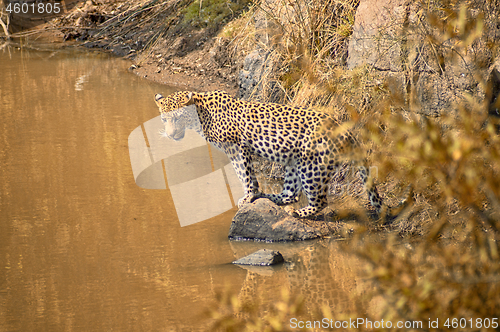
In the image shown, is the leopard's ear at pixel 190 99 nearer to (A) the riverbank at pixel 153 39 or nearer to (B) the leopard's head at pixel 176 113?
(B) the leopard's head at pixel 176 113

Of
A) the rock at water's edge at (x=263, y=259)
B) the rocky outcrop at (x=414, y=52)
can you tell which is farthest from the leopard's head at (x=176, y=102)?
the rocky outcrop at (x=414, y=52)

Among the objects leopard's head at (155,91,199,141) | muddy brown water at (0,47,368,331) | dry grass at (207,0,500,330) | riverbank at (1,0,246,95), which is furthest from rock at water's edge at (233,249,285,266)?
riverbank at (1,0,246,95)

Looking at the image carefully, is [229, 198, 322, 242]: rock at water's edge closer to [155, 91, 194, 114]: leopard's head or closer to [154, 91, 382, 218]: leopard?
[154, 91, 382, 218]: leopard

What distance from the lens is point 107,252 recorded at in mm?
4855

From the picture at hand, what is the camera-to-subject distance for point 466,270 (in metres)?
1.89

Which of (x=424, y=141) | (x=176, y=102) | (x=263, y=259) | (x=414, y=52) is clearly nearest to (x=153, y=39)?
(x=176, y=102)

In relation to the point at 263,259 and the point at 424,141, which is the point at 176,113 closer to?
the point at 263,259

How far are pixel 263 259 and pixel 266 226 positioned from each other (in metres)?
0.50

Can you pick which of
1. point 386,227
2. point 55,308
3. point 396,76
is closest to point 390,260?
point 55,308

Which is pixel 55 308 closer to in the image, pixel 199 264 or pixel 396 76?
pixel 199 264

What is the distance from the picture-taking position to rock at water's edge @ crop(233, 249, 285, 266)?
4.70 meters

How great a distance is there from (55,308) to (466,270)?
313cm

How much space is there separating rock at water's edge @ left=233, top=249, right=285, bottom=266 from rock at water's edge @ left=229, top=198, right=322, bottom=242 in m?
0.39

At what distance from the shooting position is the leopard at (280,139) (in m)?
5.14
